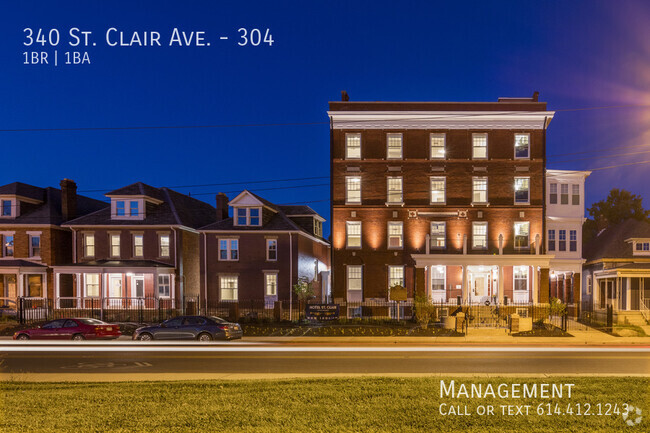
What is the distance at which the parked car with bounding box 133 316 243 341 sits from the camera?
2272 centimetres

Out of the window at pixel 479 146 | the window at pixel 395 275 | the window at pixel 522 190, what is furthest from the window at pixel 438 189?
the window at pixel 395 275

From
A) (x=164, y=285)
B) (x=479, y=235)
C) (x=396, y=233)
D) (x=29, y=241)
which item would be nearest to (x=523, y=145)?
(x=479, y=235)

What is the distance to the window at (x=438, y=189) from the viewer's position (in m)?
35.4

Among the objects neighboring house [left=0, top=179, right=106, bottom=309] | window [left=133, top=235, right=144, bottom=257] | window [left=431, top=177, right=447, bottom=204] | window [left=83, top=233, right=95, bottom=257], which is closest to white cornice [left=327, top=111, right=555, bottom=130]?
window [left=431, top=177, right=447, bottom=204]

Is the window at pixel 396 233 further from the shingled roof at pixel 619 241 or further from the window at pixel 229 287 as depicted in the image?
the shingled roof at pixel 619 241

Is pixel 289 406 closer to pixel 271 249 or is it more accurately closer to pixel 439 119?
pixel 271 249

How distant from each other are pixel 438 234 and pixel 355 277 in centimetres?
686

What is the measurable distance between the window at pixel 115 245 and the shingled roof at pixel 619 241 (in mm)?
38214

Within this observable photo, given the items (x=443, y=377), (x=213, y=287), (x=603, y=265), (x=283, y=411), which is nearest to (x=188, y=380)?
(x=283, y=411)

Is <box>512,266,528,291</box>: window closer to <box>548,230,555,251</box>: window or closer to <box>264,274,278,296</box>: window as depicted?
<box>548,230,555,251</box>: window

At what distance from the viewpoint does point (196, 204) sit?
152ft

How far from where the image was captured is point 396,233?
35.6 m

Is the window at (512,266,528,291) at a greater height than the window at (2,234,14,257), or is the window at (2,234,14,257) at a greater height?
the window at (2,234,14,257)

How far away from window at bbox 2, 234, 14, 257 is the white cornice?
2788cm
